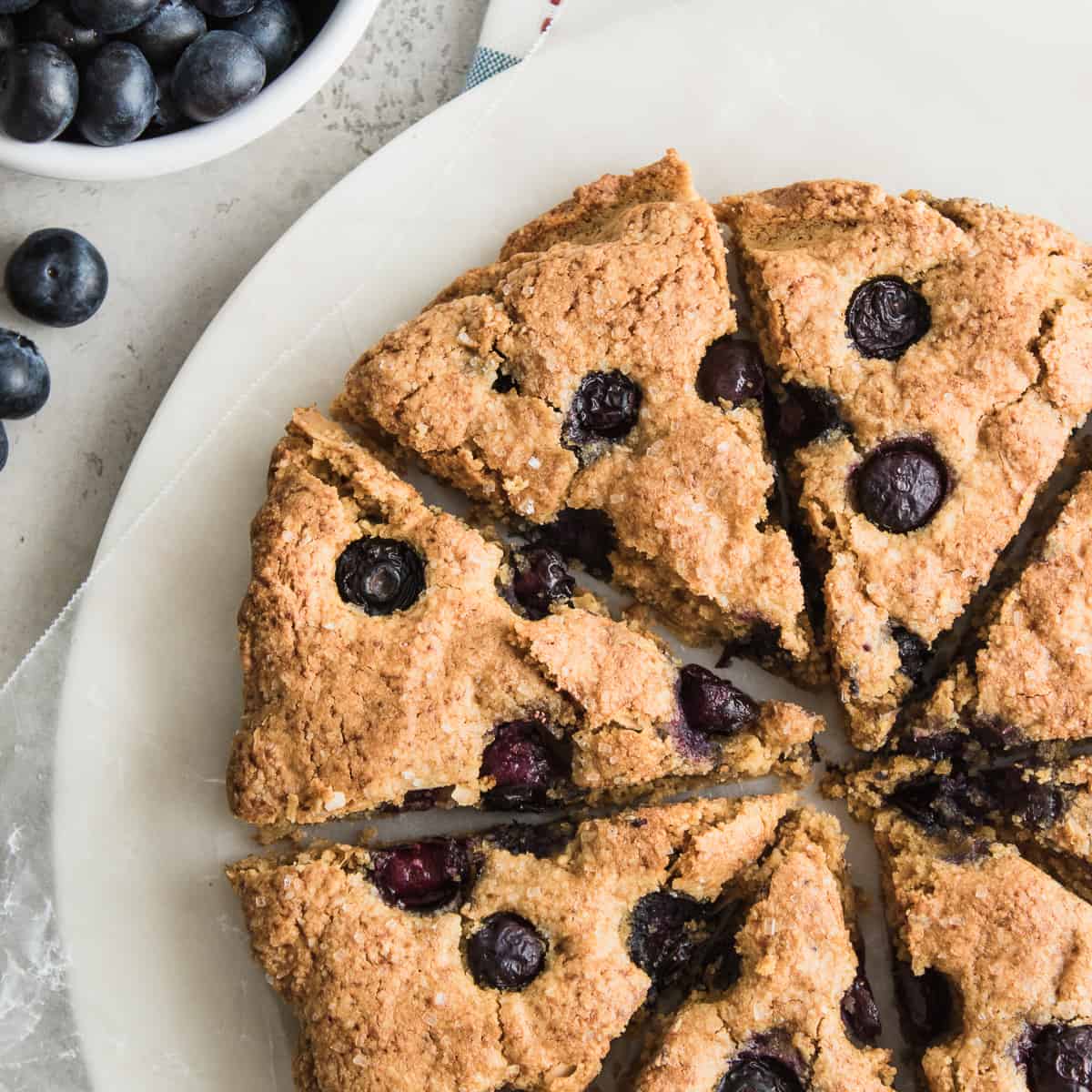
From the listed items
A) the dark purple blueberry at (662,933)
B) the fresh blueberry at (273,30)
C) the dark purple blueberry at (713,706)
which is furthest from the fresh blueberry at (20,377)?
the dark purple blueberry at (662,933)

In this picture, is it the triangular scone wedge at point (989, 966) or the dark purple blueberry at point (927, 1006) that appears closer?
the triangular scone wedge at point (989, 966)

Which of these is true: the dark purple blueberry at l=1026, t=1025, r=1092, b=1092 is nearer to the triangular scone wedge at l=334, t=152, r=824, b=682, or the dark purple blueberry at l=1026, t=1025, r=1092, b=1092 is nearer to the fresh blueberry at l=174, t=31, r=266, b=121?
the triangular scone wedge at l=334, t=152, r=824, b=682

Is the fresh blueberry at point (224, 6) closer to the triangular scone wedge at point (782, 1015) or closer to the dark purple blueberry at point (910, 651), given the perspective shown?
the dark purple blueberry at point (910, 651)

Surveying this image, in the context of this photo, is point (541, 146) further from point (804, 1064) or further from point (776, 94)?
point (804, 1064)

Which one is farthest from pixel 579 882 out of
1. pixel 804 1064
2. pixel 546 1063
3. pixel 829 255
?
pixel 829 255

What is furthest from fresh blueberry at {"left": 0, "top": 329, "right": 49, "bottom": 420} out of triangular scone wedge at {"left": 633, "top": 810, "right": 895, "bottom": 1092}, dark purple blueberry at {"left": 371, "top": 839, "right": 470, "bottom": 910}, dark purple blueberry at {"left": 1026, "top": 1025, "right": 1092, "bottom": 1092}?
dark purple blueberry at {"left": 1026, "top": 1025, "right": 1092, "bottom": 1092}

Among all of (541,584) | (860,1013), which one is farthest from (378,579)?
(860,1013)
